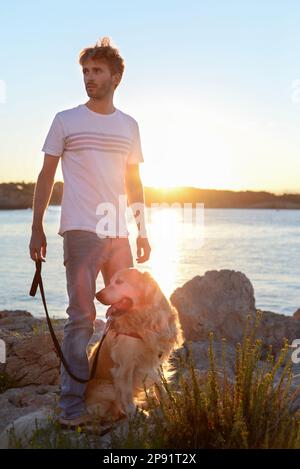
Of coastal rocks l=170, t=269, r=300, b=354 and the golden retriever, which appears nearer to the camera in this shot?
the golden retriever

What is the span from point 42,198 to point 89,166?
0.44 metres

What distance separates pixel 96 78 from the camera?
16.4ft

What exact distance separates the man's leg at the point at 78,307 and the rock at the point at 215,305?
16.2 feet

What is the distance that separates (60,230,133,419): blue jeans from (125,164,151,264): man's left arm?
48 cm

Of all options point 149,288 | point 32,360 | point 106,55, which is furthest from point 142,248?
point 32,360

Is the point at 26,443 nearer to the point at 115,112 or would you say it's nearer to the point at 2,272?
the point at 115,112

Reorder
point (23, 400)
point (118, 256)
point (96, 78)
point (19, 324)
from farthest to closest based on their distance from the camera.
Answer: point (19, 324) → point (23, 400) → point (118, 256) → point (96, 78)

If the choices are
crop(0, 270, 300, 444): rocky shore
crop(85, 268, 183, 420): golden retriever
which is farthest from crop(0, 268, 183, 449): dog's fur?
crop(0, 270, 300, 444): rocky shore

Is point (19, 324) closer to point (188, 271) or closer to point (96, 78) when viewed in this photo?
point (96, 78)

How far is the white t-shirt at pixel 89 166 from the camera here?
4.98 m

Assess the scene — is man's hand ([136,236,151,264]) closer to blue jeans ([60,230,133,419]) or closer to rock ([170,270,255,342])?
blue jeans ([60,230,133,419])

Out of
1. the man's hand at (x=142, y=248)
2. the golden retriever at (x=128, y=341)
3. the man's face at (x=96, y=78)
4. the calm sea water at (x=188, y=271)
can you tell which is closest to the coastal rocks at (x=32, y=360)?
the golden retriever at (x=128, y=341)

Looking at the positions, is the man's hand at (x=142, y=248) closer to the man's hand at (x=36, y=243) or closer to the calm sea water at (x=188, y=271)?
the man's hand at (x=36, y=243)

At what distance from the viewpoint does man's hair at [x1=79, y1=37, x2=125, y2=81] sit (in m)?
4.96
